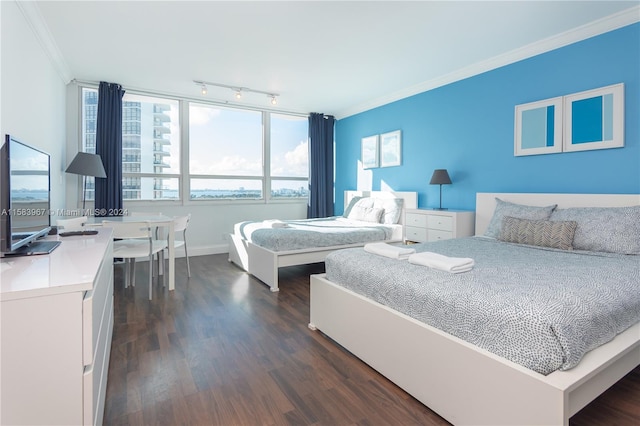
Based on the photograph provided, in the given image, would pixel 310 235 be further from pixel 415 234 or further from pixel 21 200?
pixel 21 200

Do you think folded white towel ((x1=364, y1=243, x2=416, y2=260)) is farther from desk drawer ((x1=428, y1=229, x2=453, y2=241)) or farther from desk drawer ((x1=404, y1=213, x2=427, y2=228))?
desk drawer ((x1=404, y1=213, x2=427, y2=228))

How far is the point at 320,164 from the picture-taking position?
6.18 metres

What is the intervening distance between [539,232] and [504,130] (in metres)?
1.42

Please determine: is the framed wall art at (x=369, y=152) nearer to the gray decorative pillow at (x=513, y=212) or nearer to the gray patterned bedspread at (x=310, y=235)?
the gray patterned bedspread at (x=310, y=235)

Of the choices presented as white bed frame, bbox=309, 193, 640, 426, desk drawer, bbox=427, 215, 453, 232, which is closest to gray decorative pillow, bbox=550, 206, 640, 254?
white bed frame, bbox=309, 193, 640, 426

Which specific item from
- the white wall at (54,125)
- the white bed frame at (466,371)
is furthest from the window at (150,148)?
the white bed frame at (466,371)

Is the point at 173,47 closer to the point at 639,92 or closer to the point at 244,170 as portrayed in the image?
the point at 244,170

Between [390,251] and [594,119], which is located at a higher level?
[594,119]

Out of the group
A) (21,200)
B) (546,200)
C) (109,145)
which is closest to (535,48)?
(546,200)

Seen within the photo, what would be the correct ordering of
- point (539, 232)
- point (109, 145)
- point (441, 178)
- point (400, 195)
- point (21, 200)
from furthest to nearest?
point (400, 195)
point (109, 145)
point (441, 178)
point (539, 232)
point (21, 200)

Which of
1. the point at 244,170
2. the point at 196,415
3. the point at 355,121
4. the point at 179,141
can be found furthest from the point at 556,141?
the point at 179,141

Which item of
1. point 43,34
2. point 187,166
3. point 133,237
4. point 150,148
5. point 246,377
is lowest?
point 246,377

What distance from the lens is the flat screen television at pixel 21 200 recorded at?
141 cm

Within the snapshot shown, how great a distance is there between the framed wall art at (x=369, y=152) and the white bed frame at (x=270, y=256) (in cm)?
98
